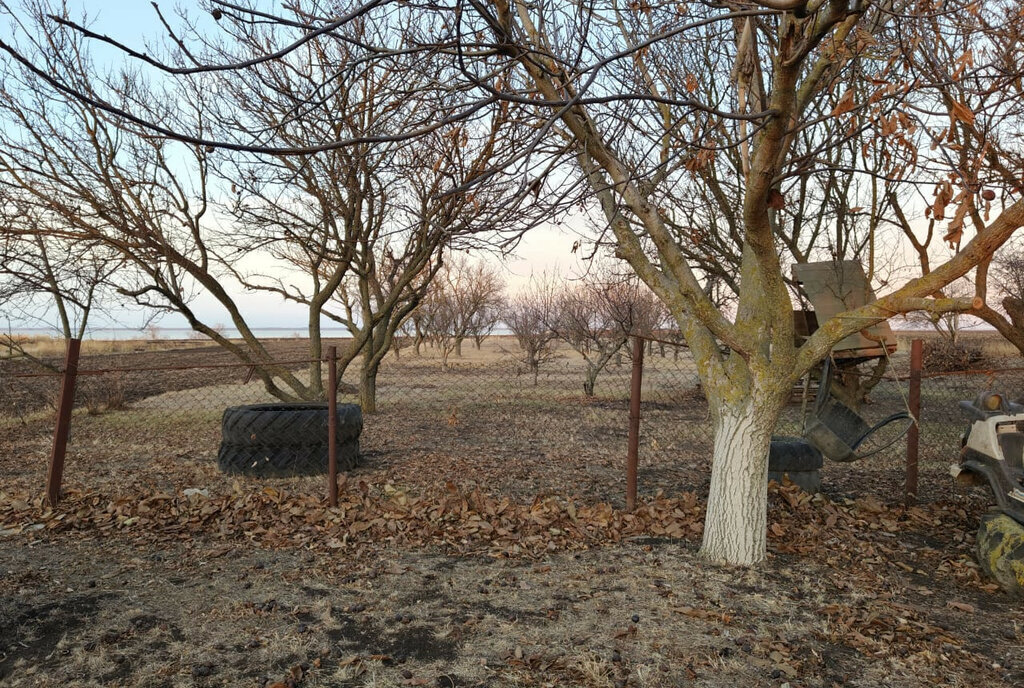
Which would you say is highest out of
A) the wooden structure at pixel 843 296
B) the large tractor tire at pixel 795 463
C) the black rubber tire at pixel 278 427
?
the wooden structure at pixel 843 296

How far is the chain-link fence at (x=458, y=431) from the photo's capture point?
23.7 ft

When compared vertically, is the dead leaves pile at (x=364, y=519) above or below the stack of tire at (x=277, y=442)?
below

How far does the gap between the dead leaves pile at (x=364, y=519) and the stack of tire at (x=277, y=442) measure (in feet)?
3.16

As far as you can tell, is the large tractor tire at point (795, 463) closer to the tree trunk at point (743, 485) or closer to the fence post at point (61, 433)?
the tree trunk at point (743, 485)

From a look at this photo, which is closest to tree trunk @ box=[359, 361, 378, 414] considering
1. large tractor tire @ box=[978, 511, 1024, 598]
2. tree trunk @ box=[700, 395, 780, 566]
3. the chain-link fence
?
the chain-link fence

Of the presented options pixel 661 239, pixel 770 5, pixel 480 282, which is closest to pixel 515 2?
pixel 661 239

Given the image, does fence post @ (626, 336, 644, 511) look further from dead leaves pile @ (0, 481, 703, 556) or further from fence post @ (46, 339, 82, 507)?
fence post @ (46, 339, 82, 507)

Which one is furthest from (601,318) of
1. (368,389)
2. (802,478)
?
(802,478)

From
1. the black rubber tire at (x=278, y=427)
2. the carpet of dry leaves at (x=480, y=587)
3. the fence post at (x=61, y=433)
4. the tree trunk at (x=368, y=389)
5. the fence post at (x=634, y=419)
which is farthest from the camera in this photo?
the tree trunk at (x=368, y=389)

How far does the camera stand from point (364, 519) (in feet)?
18.3

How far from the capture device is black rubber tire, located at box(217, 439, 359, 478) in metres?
7.22

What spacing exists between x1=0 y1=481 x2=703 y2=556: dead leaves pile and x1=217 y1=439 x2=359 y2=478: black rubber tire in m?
0.93

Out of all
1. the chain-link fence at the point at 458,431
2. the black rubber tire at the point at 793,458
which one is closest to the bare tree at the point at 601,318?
the chain-link fence at the point at 458,431

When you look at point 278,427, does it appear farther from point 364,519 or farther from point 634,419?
point 634,419
